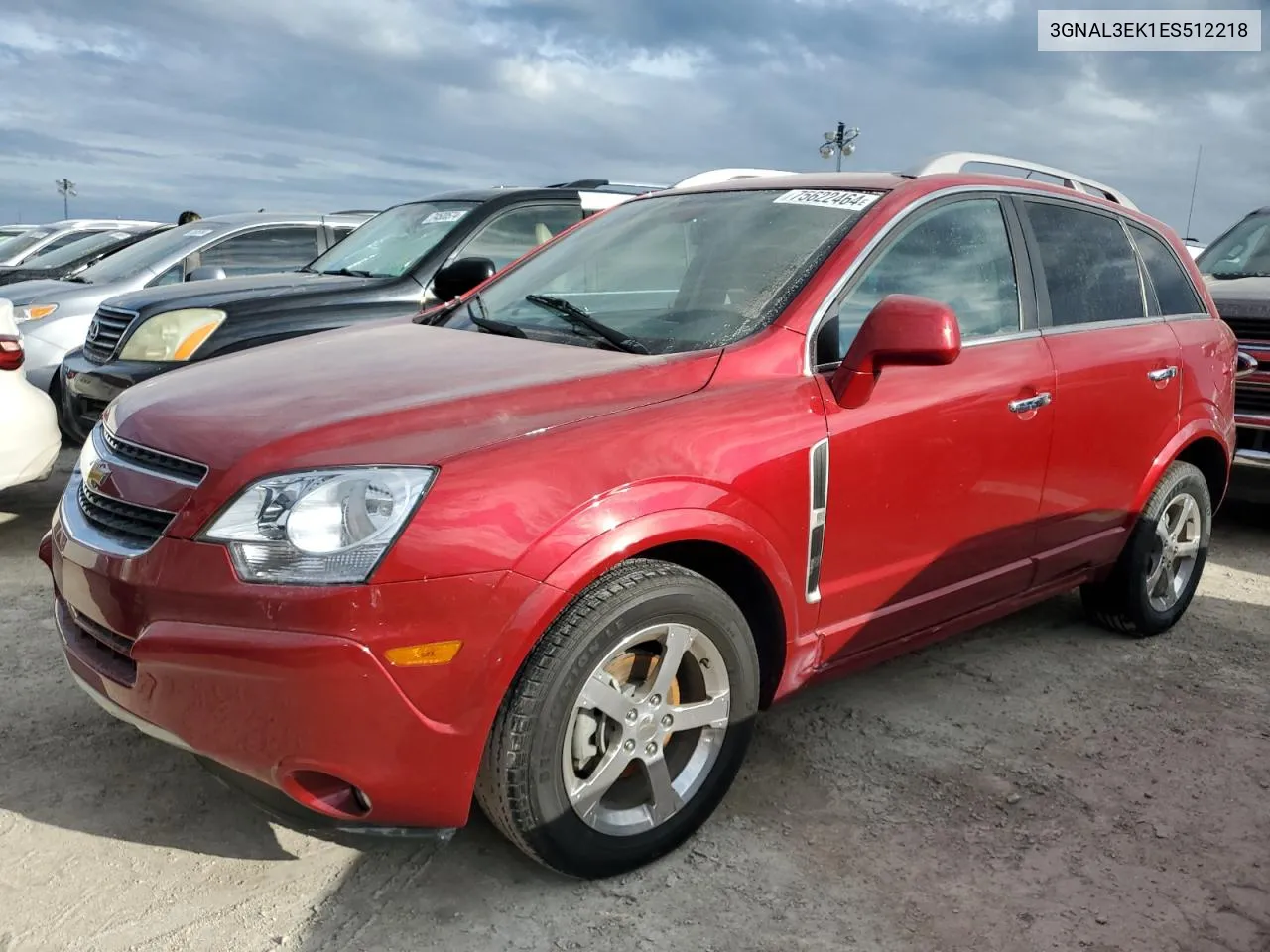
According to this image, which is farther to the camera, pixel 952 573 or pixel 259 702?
pixel 952 573

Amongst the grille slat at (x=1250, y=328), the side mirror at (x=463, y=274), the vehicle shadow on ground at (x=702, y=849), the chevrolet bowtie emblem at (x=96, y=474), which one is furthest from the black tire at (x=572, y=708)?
the grille slat at (x=1250, y=328)

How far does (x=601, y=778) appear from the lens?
8.14 feet

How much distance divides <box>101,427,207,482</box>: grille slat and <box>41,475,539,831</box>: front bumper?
165 millimetres

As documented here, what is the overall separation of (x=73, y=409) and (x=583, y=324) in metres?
3.73

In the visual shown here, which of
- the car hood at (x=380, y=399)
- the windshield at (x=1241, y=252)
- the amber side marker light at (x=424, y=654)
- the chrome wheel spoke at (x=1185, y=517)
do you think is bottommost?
the chrome wheel spoke at (x=1185, y=517)

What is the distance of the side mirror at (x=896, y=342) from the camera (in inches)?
106

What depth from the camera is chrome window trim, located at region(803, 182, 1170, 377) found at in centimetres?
286

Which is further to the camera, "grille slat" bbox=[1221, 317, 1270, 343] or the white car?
"grille slat" bbox=[1221, 317, 1270, 343]

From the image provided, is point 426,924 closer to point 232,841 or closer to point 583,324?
point 232,841

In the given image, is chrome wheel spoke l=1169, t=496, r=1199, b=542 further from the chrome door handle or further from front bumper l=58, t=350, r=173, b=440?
front bumper l=58, t=350, r=173, b=440

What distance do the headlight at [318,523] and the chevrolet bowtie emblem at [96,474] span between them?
53 cm

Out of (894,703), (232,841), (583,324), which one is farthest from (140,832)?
(894,703)

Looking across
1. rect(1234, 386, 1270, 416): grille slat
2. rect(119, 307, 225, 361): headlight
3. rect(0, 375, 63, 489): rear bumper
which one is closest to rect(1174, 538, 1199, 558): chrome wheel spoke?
rect(1234, 386, 1270, 416): grille slat

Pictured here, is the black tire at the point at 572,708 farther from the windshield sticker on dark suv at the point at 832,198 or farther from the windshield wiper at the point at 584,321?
the windshield sticker on dark suv at the point at 832,198
